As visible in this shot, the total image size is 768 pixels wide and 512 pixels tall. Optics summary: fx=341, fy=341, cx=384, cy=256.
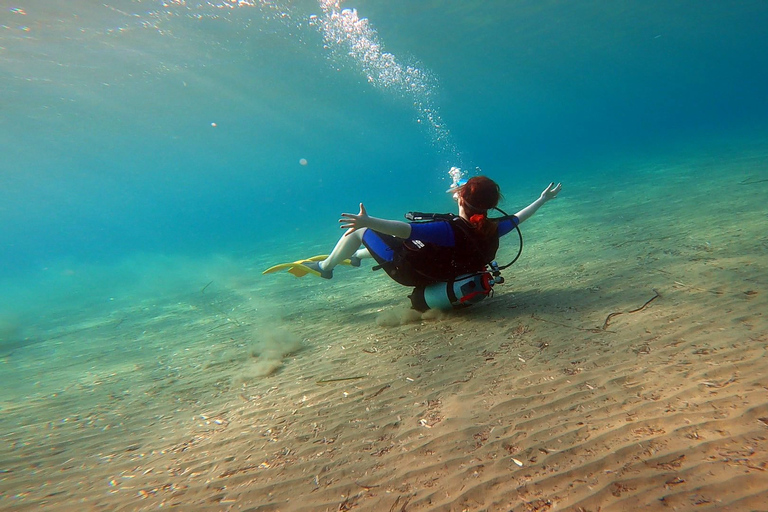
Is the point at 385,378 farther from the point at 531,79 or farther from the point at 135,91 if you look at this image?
the point at 531,79

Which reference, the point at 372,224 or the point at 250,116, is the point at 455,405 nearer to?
the point at 372,224

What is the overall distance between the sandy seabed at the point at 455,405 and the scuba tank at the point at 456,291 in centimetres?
18

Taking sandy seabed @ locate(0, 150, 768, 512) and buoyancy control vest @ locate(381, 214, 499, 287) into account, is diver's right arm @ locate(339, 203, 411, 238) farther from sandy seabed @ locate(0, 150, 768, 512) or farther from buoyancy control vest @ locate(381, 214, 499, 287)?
sandy seabed @ locate(0, 150, 768, 512)

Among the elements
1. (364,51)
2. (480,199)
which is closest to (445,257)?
(480,199)

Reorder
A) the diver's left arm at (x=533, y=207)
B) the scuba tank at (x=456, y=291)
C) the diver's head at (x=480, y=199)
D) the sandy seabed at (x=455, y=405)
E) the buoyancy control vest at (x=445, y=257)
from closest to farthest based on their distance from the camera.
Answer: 1. the sandy seabed at (x=455, y=405)
2. the diver's head at (x=480, y=199)
3. the buoyancy control vest at (x=445, y=257)
4. the scuba tank at (x=456, y=291)
5. the diver's left arm at (x=533, y=207)

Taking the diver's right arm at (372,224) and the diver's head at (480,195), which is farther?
the diver's head at (480,195)

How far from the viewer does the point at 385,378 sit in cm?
355

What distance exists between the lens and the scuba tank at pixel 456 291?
4.53m

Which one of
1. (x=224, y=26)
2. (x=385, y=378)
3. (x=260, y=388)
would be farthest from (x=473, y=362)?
(x=224, y=26)

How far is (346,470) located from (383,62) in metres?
41.7

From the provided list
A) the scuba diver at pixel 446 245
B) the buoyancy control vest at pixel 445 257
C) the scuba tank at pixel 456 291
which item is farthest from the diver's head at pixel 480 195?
the scuba tank at pixel 456 291

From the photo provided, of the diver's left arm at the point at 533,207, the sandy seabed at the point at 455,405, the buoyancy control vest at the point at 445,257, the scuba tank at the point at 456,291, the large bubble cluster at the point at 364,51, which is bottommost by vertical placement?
the sandy seabed at the point at 455,405

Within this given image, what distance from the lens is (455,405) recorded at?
2893mm

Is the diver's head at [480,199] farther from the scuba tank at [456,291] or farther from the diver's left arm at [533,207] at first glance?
the diver's left arm at [533,207]
